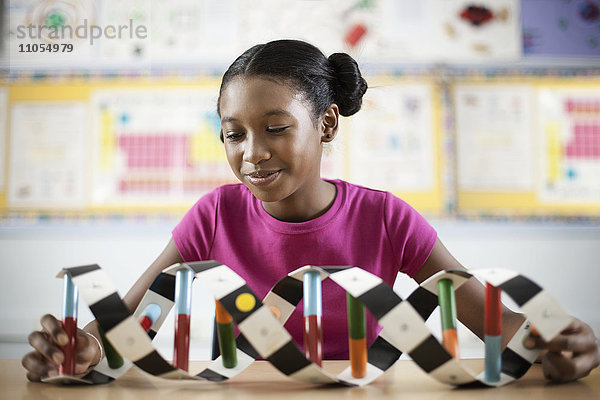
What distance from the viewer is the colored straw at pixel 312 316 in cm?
50

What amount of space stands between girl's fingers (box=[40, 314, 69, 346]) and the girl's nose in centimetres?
30

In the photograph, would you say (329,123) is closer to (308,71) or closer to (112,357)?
(308,71)

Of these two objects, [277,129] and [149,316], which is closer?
[149,316]

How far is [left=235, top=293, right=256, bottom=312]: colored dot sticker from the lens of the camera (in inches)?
18.8

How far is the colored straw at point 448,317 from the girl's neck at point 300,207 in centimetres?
37

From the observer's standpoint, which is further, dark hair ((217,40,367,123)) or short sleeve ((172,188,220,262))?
short sleeve ((172,188,220,262))

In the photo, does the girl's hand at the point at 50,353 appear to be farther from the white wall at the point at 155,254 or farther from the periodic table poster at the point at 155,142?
the periodic table poster at the point at 155,142

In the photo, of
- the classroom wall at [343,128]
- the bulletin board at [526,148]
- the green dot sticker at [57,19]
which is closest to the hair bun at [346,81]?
the classroom wall at [343,128]

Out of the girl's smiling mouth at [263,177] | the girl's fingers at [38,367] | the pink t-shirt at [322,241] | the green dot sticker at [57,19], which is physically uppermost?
the green dot sticker at [57,19]

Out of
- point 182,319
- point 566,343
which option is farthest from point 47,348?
point 566,343

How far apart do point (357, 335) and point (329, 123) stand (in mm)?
446

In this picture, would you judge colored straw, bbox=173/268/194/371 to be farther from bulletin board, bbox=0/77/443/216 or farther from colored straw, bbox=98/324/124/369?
bulletin board, bbox=0/77/443/216

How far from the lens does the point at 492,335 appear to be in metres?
0.50

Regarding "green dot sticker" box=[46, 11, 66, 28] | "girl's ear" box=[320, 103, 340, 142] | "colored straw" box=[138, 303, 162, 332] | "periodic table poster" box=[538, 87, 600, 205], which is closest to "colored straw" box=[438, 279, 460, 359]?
"colored straw" box=[138, 303, 162, 332]
